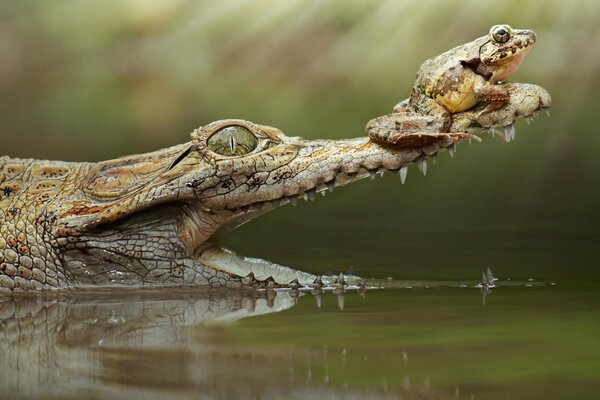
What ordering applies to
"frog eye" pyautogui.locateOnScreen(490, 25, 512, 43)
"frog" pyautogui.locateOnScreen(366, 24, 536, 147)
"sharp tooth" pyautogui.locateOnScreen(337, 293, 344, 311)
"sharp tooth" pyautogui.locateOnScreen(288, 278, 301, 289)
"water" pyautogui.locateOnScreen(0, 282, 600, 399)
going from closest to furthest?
"water" pyautogui.locateOnScreen(0, 282, 600, 399) < "sharp tooth" pyautogui.locateOnScreen(337, 293, 344, 311) < "frog" pyautogui.locateOnScreen(366, 24, 536, 147) < "frog eye" pyautogui.locateOnScreen(490, 25, 512, 43) < "sharp tooth" pyautogui.locateOnScreen(288, 278, 301, 289)

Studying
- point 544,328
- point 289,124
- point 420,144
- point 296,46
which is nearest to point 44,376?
point 544,328

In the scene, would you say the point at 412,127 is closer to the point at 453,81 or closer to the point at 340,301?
the point at 453,81

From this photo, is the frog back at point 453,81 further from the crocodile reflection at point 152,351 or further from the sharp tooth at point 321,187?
the crocodile reflection at point 152,351

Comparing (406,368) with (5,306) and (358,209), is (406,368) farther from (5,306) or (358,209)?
(358,209)


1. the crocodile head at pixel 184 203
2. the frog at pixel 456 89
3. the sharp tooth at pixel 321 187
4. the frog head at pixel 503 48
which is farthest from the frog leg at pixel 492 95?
the sharp tooth at pixel 321 187

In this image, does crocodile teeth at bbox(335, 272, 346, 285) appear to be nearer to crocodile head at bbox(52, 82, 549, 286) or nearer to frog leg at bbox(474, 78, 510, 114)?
crocodile head at bbox(52, 82, 549, 286)

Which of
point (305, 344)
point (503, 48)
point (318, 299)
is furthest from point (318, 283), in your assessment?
point (305, 344)

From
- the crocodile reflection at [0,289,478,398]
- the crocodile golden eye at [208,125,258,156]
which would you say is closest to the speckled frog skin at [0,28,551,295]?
the crocodile golden eye at [208,125,258,156]
